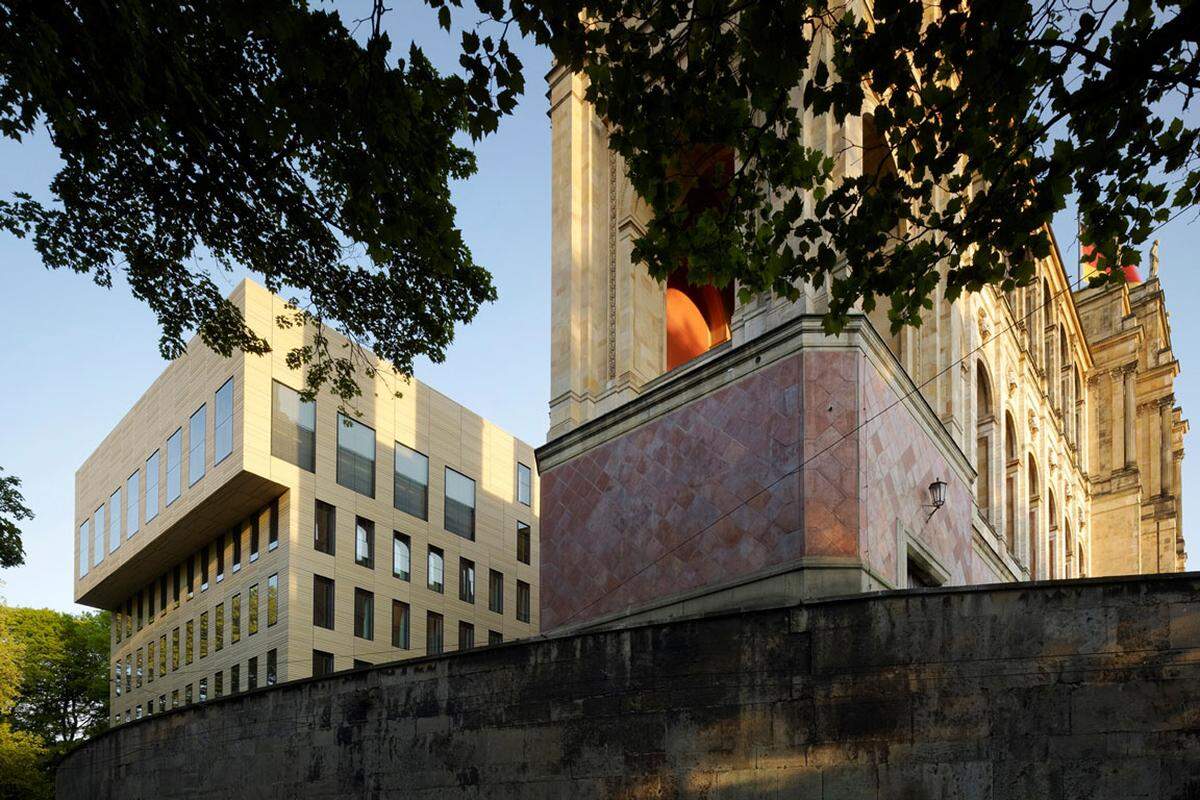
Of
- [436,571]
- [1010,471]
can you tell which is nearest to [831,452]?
[1010,471]

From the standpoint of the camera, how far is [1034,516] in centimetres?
3981

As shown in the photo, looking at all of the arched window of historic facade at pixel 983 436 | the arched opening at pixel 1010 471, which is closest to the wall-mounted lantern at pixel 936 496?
the arched window of historic facade at pixel 983 436

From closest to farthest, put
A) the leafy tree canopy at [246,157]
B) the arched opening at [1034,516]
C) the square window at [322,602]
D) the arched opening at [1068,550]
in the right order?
the leafy tree canopy at [246,157] < the arched opening at [1034,516] < the square window at [322,602] < the arched opening at [1068,550]

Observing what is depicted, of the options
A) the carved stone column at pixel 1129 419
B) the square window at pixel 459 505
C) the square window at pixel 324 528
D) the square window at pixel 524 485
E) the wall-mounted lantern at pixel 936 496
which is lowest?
the wall-mounted lantern at pixel 936 496

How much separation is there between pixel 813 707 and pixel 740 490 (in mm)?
5430

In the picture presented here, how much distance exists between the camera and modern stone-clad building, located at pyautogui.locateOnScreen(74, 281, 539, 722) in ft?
135

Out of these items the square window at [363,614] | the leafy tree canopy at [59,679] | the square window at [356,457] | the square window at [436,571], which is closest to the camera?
the square window at [363,614]

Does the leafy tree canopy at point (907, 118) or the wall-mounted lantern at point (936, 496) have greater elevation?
the leafy tree canopy at point (907, 118)

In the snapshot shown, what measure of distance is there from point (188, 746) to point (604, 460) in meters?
8.31

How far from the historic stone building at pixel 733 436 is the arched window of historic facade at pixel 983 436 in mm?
86

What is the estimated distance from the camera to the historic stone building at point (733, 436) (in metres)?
18.3

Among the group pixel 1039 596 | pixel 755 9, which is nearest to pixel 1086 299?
pixel 1039 596

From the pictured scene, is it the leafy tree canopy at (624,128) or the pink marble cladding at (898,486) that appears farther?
the pink marble cladding at (898,486)

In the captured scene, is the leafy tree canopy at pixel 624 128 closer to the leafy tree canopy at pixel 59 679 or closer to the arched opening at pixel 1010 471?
the arched opening at pixel 1010 471
